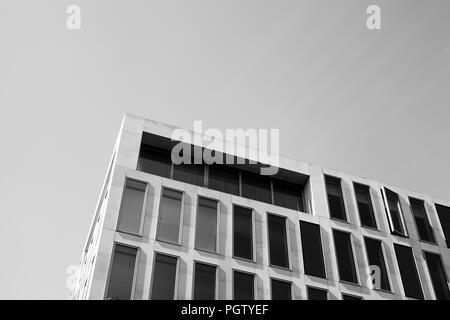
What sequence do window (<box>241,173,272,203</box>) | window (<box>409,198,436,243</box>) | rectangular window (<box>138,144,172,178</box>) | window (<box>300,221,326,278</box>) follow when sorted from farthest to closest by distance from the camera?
window (<box>409,198,436,243</box>)
window (<box>241,173,272,203</box>)
rectangular window (<box>138,144,172,178</box>)
window (<box>300,221,326,278</box>)

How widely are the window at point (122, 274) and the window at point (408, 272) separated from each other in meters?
18.1

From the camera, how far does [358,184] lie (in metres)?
41.1

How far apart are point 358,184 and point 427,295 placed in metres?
9.01

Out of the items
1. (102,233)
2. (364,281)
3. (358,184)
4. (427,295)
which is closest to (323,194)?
(358,184)

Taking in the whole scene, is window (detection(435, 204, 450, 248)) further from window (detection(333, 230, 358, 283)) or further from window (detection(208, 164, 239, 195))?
window (detection(208, 164, 239, 195))

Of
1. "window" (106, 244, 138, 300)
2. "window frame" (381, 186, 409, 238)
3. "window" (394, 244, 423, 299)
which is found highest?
"window frame" (381, 186, 409, 238)

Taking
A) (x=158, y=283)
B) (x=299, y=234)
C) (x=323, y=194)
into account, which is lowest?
Result: (x=158, y=283)

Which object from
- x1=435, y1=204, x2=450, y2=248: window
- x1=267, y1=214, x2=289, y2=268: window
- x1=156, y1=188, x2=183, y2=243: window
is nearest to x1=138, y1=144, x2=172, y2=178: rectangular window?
x1=156, y1=188, x2=183, y2=243: window

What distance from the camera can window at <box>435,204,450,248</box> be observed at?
41344mm

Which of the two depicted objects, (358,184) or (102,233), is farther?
(358,184)

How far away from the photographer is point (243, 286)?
32.2m

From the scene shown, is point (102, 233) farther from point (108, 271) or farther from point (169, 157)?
point (169, 157)

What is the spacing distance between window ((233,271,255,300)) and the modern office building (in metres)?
0.06

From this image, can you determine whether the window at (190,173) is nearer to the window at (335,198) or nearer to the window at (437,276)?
the window at (335,198)
